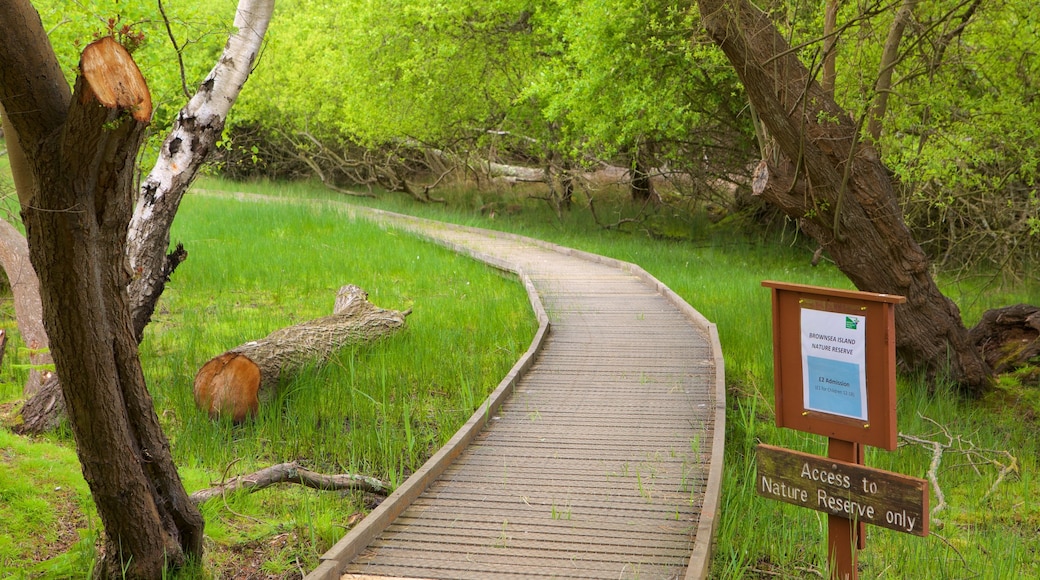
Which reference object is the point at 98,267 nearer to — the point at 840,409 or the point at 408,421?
the point at 408,421

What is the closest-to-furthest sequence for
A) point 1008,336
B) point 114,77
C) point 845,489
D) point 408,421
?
point 114,77, point 845,489, point 408,421, point 1008,336

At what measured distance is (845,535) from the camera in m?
3.94

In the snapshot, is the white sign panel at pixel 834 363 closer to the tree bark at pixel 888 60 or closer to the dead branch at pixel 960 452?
the dead branch at pixel 960 452

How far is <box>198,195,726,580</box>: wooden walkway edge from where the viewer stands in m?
4.27

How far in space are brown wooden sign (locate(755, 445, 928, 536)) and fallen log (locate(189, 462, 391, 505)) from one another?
2.60m

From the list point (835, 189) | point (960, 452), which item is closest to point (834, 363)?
point (960, 452)

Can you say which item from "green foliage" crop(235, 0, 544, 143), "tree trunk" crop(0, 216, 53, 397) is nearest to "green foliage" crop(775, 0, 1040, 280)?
"tree trunk" crop(0, 216, 53, 397)

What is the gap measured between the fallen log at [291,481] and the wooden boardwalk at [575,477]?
0.56 meters

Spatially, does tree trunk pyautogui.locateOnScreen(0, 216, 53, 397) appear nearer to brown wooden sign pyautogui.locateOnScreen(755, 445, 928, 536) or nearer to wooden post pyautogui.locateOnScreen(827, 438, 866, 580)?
brown wooden sign pyautogui.locateOnScreen(755, 445, 928, 536)

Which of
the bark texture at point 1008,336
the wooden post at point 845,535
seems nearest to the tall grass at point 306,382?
the wooden post at point 845,535

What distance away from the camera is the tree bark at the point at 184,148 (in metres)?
6.08

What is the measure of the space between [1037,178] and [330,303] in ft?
27.7

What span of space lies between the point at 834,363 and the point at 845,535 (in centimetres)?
72

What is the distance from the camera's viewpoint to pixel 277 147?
107 feet
